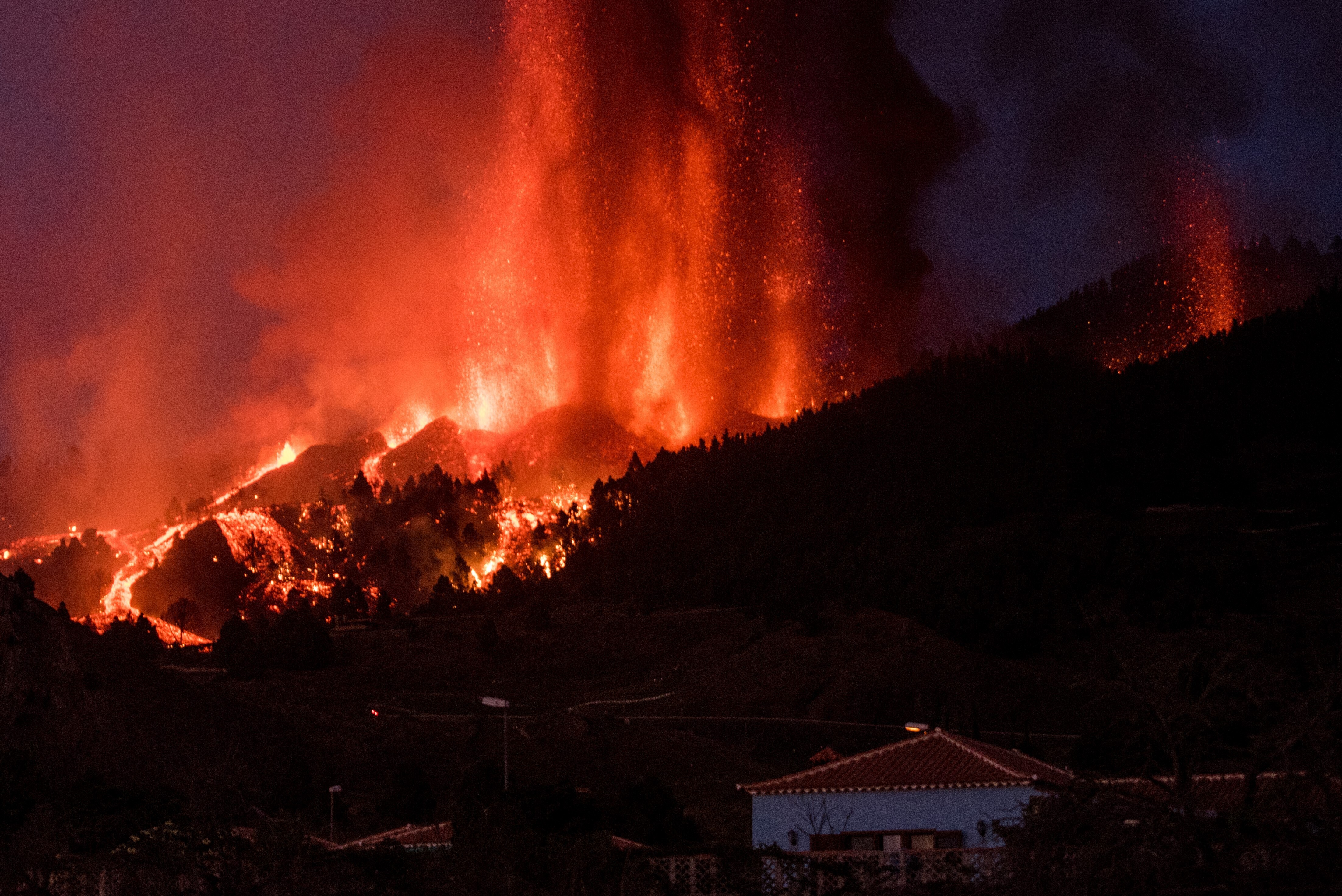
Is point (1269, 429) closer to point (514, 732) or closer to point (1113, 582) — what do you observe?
point (1113, 582)

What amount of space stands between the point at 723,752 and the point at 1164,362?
3056 inches

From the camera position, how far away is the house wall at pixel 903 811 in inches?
1259

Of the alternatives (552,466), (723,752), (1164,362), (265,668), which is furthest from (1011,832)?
(552,466)

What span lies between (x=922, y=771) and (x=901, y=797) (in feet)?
2.61

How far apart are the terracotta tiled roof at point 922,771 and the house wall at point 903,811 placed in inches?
7.7

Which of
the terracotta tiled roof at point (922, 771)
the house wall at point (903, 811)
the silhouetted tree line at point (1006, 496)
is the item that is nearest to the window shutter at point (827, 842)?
the house wall at point (903, 811)

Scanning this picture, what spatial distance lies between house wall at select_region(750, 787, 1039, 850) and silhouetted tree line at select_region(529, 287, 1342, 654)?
45630 mm

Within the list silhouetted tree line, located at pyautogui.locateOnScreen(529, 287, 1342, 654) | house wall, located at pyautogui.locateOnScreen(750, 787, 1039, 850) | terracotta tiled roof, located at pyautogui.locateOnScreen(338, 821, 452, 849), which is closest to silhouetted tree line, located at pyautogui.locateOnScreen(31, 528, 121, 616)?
silhouetted tree line, located at pyautogui.locateOnScreen(529, 287, 1342, 654)

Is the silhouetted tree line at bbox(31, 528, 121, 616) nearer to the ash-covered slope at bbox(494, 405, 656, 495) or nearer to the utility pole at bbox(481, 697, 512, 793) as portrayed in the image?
the ash-covered slope at bbox(494, 405, 656, 495)

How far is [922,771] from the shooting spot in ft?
108

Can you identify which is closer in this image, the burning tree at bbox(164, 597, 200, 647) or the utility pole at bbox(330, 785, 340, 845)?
the utility pole at bbox(330, 785, 340, 845)

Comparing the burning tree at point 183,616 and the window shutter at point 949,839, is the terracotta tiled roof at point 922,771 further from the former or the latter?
the burning tree at point 183,616

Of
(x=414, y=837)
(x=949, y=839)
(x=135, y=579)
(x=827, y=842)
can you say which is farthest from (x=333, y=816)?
(x=135, y=579)

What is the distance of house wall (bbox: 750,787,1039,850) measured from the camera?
1259 inches
